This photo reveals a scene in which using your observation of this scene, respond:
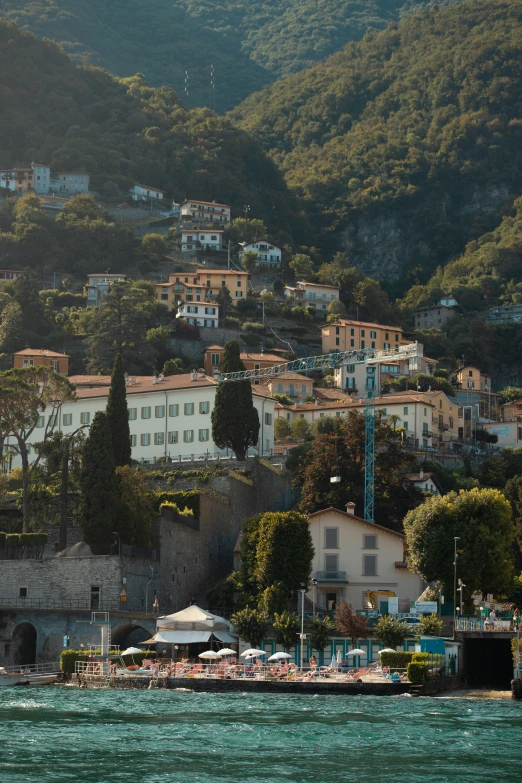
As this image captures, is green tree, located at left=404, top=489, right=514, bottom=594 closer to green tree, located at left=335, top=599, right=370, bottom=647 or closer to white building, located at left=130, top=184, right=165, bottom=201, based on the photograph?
green tree, located at left=335, top=599, right=370, bottom=647

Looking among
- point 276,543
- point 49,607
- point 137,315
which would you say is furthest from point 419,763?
point 137,315

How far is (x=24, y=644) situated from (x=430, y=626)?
69.4 ft

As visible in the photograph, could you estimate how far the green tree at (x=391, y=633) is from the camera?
64250 millimetres

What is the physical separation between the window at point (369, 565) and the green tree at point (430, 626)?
9.87 meters

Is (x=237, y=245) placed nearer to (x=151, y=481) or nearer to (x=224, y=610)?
(x=151, y=481)

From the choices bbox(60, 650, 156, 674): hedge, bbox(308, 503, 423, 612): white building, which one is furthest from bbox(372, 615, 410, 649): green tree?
bbox(60, 650, 156, 674): hedge

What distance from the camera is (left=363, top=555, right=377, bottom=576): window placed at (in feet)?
248

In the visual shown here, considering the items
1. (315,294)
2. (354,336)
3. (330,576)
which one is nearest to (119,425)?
(330,576)

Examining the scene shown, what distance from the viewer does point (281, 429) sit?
103 meters

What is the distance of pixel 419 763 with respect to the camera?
139ft

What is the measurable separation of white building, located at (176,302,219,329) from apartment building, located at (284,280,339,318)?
55.8ft

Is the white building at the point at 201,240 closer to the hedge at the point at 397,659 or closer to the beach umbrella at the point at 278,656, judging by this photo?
the beach umbrella at the point at 278,656

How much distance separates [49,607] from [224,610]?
8.66 meters

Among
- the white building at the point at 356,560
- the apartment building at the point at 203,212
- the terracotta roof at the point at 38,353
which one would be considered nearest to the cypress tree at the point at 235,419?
the white building at the point at 356,560
